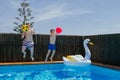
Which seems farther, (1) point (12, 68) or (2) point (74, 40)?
(2) point (74, 40)

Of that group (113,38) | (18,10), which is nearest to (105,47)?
(113,38)

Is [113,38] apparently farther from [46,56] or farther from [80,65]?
[46,56]

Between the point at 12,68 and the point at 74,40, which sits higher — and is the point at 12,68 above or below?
below

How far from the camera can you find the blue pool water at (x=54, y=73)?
8.39m

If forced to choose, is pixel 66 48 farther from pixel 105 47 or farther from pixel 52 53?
pixel 105 47

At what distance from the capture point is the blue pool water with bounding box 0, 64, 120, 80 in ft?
27.5

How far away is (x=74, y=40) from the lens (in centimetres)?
1427

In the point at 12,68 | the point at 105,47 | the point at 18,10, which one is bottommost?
the point at 12,68

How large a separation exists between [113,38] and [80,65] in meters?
1.86

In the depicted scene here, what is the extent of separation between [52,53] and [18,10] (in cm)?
2068

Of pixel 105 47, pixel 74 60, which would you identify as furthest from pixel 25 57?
pixel 105 47

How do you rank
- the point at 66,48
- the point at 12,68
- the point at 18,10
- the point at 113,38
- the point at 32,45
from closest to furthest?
the point at 12,68
the point at 113,38
the point at 32,45
the point at 66,48
the point at 18,10

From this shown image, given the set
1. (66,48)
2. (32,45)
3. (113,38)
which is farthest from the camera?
(66,48)

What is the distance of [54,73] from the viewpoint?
9.45m
